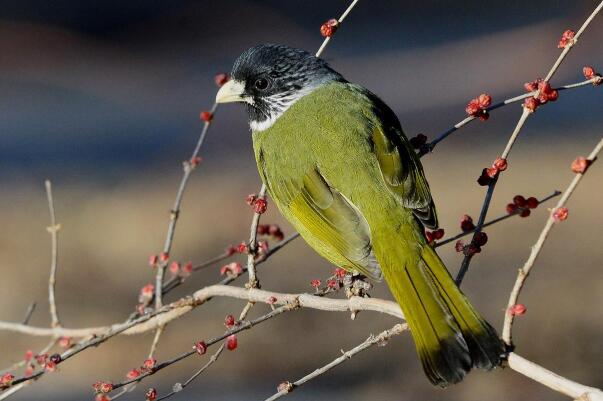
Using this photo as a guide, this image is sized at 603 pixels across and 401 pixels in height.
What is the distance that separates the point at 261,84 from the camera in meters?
4.47

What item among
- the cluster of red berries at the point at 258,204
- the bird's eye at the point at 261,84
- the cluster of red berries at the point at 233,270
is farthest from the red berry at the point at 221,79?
the cluster of red berries at the point at 233,270

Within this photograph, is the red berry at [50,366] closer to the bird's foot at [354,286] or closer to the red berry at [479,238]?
the bird's foot at [354,286]

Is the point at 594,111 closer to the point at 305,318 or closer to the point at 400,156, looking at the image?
the point at 305,318

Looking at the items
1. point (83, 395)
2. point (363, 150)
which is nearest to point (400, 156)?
point (363, 150)

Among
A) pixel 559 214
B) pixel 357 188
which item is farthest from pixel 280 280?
pixel 559 214

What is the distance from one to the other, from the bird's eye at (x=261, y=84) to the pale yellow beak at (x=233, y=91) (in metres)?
0.06

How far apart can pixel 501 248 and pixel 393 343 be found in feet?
4.89

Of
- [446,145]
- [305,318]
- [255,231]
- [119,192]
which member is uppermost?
[119,192]

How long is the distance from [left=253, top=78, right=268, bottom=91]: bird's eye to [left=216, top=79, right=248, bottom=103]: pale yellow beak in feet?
0.18

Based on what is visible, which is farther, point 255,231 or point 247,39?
point 247,39

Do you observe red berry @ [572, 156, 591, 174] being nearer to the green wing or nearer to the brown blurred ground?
the green wing

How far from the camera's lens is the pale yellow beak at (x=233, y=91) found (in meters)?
4.35

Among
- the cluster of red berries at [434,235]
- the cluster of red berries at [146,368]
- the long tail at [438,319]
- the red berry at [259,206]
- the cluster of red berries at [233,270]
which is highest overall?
the red berry at [259,206]

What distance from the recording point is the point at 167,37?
14.6 metres
